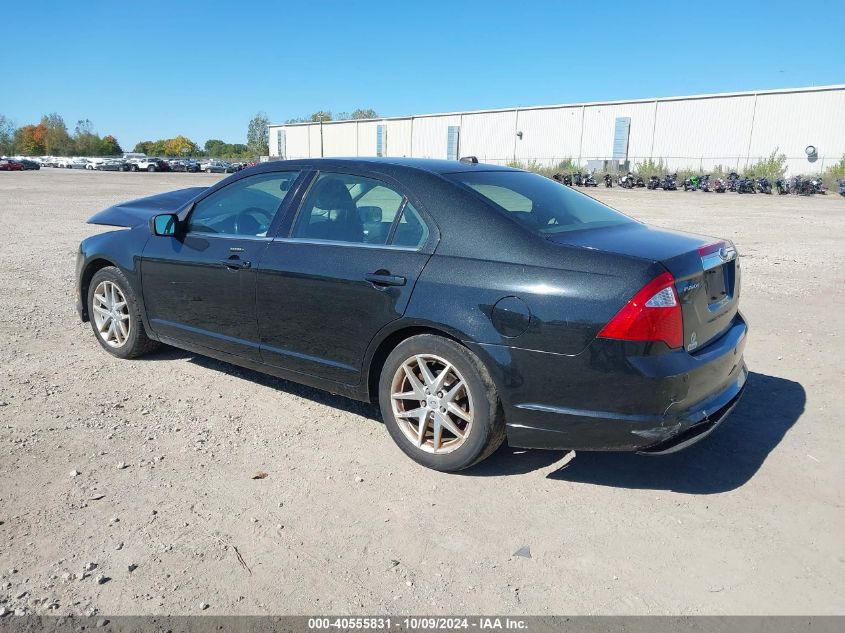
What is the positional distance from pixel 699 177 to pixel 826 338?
38.5 metres

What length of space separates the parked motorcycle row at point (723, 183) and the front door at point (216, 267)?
114 ft

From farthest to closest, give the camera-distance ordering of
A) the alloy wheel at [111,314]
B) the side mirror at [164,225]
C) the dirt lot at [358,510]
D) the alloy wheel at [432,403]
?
the alloy wheel at [111,314] < the side mirror at [164,225] < the alloy wheel at [432,403] < the dirt lot at [358,510]

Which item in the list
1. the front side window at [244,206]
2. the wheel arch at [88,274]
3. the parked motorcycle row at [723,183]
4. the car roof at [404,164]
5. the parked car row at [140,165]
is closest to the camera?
the car roof at [404,164]

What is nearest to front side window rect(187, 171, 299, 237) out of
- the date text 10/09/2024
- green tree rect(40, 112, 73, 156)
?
the date text 10/09/2024

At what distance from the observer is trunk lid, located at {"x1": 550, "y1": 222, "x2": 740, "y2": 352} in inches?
126

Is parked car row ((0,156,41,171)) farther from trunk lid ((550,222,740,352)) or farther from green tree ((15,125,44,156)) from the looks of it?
trunk lid ((550,222,740,352))

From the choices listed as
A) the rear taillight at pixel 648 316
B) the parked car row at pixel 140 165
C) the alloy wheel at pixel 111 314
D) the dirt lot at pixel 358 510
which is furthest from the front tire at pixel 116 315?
the parked car row at pixel 140 165

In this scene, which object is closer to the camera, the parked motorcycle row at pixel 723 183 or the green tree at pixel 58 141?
the parked motorcycle row at pixel 723 183

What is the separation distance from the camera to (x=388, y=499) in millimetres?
3371

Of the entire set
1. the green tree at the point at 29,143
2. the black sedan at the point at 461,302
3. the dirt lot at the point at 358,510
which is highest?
the green tree at the point at 29,143

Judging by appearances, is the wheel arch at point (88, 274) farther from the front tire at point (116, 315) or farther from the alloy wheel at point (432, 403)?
the alloy wheel at point (432, 403)

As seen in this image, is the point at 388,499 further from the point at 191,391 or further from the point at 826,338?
the point at 826,338

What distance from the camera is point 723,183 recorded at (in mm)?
39625

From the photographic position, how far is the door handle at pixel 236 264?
433cm
